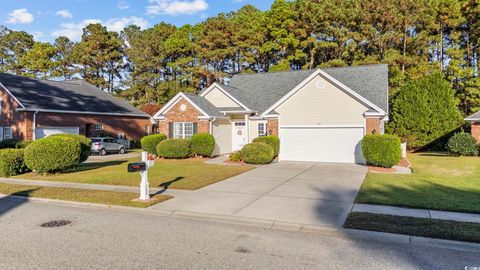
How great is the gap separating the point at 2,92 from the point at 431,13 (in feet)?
133

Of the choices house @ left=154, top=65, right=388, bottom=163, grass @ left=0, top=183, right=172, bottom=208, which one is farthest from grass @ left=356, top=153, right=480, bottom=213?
grass @ left=0, top=183, right=172, bottom=208

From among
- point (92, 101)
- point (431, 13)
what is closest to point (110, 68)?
point (92, 101)

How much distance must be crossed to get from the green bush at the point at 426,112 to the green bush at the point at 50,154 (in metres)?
23.3

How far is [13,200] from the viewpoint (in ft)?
35.3

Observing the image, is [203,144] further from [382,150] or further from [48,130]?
[48,130]

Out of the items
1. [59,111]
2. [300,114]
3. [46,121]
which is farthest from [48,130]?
[300,114]

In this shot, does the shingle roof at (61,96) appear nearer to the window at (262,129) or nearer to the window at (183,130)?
the window at (183,130)

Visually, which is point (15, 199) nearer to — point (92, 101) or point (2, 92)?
point (2, 92)

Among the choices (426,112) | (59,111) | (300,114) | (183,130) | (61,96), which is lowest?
(183,130)

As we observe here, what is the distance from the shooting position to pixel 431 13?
34.3m

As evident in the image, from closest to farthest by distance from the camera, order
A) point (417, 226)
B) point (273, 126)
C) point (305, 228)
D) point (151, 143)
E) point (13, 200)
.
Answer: point (417, 226), point (305, 228), point (13, 200), point (273, 126), point (151, 143)

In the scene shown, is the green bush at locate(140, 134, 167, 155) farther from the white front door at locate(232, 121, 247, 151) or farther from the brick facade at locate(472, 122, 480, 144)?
the brick facade at locate(472, 122, 480, 144)

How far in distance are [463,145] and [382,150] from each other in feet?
29.7

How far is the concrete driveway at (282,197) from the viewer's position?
8.44 metres
